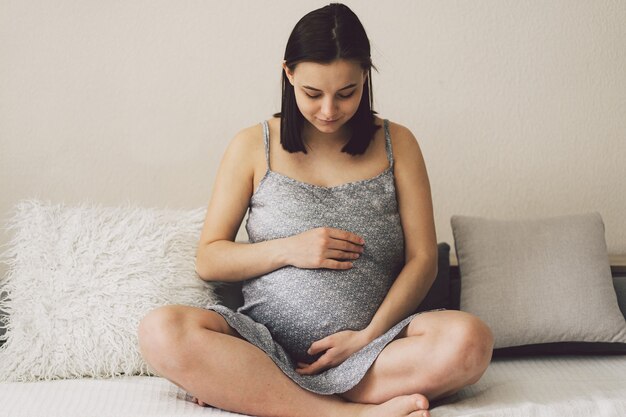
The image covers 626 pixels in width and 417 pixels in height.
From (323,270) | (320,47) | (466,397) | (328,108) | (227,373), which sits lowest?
(466,397)

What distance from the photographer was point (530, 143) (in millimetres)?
2242

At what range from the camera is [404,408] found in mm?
1351

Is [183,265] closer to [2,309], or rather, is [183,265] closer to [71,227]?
[71,227]

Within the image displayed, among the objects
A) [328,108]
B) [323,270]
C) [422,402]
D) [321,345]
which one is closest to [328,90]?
[328,108]

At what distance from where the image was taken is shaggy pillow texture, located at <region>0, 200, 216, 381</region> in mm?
1633

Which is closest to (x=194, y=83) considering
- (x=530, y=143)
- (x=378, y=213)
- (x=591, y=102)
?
(x=378, y=213)

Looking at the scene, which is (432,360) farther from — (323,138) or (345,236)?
(323,138)

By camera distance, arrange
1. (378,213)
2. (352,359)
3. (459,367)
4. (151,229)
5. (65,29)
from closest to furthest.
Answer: (459,367)
(352,359)
(378,213)
(151,229)
(65,29)

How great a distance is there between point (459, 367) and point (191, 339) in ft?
1.58

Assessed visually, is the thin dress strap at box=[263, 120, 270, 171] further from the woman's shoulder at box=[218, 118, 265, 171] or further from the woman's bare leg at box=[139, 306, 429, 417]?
the woman's bare leg at box=[139, 306, 429, 417]

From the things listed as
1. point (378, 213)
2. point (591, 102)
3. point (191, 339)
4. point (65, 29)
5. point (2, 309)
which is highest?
point (65, 29)

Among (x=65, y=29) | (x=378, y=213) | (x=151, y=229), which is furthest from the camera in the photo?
(x=65, y=29)

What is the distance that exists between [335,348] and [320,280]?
147mm

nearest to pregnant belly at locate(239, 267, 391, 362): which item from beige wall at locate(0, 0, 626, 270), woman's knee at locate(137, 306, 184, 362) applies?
woman's knee at locate(137, 306, 184, 362)
